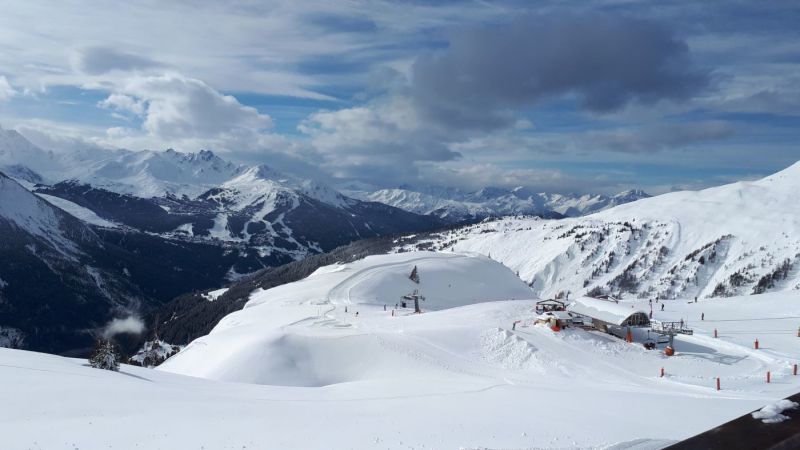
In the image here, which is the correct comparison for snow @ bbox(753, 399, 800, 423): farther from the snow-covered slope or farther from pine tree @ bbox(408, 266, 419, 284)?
pine tree @ bbox(408, 266, 419, 284)

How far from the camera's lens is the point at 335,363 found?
41.8 m

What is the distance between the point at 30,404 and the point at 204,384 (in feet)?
34.0

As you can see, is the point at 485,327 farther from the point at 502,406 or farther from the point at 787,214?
the point at 787,214

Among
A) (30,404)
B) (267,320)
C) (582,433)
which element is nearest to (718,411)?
(582,433)

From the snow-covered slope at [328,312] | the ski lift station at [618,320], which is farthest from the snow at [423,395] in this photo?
the ski lift station at [618,320]

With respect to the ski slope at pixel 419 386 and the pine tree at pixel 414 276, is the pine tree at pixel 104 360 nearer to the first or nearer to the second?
the ski slope at pixel 419 386

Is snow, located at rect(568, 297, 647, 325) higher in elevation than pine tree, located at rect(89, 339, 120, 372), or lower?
higher

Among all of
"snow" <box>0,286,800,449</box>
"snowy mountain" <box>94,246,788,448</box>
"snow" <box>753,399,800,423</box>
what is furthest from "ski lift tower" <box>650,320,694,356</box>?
"snow" <box>753,399,800,423</box>

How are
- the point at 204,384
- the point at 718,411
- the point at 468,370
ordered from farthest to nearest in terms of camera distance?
the point at 468,370, the point at 204,384, the point at 718,411

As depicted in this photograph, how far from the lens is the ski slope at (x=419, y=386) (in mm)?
17922

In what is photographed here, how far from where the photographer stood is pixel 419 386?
2898 centimetres

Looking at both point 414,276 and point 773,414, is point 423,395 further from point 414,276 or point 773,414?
point 414,276

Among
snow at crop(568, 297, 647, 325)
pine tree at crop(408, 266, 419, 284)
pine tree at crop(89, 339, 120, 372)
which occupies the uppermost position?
pine tree at crop(408, 266, 419, 284)

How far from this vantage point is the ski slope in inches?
706
